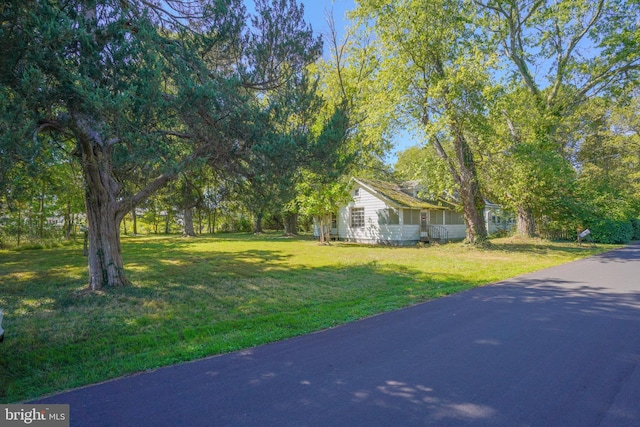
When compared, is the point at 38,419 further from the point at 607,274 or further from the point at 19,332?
the point at 607,274

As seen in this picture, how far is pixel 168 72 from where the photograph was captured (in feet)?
17.5

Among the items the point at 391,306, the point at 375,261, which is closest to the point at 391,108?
the point at 375,261

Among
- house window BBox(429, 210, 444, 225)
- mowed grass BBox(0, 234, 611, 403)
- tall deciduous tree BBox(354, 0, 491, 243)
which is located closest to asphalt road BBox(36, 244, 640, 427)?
mowed grass BBox(0, 234, 611, 403)

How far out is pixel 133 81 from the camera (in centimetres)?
446

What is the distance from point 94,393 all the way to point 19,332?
9.75 ft

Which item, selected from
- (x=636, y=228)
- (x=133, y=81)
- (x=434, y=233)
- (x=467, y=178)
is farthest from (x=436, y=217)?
(x=133, y=81)

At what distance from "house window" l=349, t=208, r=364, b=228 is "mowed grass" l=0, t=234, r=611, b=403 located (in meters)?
10.2

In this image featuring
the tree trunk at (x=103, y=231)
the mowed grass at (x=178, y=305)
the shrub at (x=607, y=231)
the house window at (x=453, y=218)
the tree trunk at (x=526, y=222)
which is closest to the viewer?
the mowed grass at (x=178, y=305)

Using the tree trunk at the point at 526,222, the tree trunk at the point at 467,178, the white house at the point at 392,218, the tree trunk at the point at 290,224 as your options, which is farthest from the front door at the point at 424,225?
the tree trunk at the point at 290,224

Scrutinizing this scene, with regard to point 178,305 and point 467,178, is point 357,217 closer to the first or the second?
point 467,178

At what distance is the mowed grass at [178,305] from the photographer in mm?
4207

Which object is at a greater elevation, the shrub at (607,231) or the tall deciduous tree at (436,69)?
the tall deciduous tree at (436,69)

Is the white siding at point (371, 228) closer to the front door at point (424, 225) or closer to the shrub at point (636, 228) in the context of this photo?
the front door at point (424, 225)

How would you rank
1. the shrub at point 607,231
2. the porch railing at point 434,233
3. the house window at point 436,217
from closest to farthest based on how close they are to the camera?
1. the shrub at point 607,231
2. the porch railing at point 434,233
3. the house window at point 436,217
